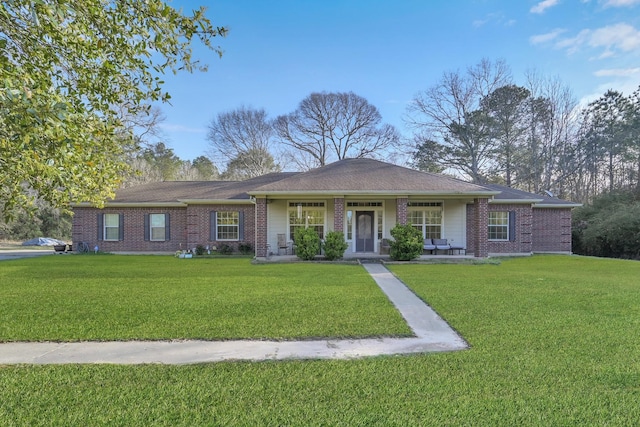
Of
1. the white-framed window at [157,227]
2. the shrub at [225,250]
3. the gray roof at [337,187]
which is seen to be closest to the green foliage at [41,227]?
the gray roof at [337,187]

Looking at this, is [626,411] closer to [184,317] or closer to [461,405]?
[461,405]

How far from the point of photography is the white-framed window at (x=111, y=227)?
17719 millimetres

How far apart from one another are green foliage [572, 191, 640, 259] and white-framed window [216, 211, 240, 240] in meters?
19.1

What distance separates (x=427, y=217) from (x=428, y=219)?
0.10 metres

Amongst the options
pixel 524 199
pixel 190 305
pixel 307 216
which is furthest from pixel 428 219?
pixel 190 305

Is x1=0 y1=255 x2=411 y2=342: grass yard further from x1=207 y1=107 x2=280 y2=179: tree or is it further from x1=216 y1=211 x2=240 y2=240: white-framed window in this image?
x1=207 y1=107 x2=280 y2=179: tree

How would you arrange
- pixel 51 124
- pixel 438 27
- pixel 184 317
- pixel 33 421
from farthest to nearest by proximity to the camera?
1. pixel 438 27
2. pixel 184 317
3. pixel 51 124
4. pixel 33 421

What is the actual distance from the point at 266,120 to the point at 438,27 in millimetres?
22433

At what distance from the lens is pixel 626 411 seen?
285 cm

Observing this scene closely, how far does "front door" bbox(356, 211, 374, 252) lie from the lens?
52.4 ft

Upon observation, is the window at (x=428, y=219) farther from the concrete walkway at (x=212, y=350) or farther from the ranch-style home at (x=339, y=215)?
the concrete walkway at (x=212, y=350)

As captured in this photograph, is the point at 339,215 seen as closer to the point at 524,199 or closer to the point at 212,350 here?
the point at 524,199

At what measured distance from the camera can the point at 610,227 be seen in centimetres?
1828

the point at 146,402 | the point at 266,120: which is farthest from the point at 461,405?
the point at 266,120
